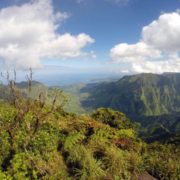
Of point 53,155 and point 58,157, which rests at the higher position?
point 53,155

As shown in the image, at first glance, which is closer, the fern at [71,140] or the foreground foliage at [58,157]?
the foreground foliage at [58,157]

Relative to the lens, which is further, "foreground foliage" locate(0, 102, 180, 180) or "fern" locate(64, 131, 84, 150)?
"fern" locate(64, 131, 84, 150)

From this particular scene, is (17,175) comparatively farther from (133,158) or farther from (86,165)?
(133,158)

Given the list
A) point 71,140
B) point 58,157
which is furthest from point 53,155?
point 71,140

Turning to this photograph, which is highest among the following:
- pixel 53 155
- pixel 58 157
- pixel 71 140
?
pixel 71 140

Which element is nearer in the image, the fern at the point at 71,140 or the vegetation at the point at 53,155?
the vegetation at the point at 53,155

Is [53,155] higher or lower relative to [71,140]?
lower

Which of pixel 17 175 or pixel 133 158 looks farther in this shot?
pixel 133 158

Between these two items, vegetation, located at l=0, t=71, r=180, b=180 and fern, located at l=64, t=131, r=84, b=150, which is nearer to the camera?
vegetation, located at l=0, t=71, r=180, b=180

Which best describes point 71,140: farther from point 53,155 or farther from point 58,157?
point 53,155

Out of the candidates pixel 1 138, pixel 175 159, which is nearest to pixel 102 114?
pixel 175 159

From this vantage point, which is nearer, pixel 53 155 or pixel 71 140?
pixel 53 155

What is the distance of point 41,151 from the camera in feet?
34.5

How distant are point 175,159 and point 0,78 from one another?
8788mm
